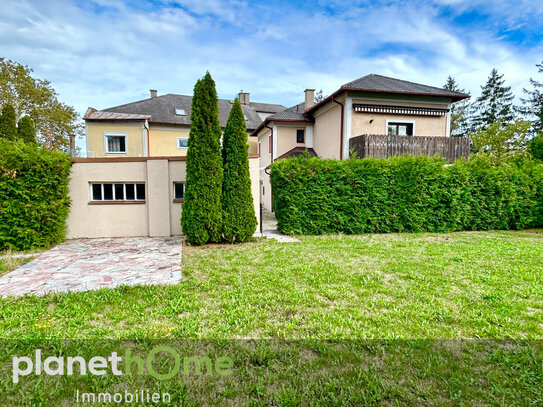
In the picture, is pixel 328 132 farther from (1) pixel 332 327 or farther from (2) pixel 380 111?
(1) pixel 332 327

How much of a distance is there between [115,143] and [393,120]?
1650 cm

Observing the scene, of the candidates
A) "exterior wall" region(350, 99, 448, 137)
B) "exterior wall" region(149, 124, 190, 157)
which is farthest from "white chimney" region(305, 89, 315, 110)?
"exterior wall" region(149, 124, 190, 157)

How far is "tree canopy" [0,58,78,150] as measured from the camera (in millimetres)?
23562

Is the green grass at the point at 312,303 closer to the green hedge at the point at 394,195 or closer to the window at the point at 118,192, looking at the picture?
the green hedge at the point at 394,195

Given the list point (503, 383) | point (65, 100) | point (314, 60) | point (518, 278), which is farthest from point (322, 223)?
point (65, 100)

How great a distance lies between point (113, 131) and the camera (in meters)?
17.9

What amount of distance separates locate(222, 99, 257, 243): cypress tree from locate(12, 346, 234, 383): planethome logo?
5.65 metres

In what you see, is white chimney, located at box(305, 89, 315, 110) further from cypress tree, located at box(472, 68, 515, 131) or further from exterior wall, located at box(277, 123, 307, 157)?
cypress tree, located at box(472, 68, 515, 131)

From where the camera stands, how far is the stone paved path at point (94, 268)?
4738mm

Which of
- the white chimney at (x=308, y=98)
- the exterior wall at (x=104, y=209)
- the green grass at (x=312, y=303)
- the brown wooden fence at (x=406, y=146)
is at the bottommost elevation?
the green grass at (x=312, y=303)

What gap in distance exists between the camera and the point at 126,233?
9.65 m

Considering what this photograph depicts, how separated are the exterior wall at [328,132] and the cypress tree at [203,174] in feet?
27.9

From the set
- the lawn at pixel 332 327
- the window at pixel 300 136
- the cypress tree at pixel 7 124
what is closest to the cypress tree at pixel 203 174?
the lawn at pixel 332 327

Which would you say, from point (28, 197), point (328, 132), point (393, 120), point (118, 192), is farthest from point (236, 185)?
point (393, 120)
